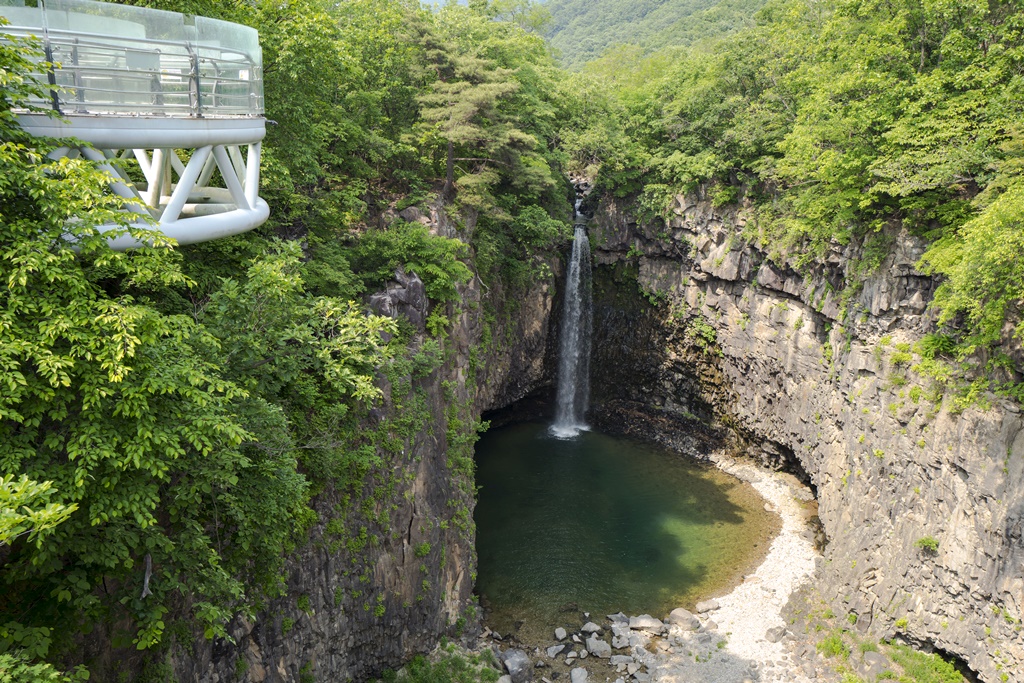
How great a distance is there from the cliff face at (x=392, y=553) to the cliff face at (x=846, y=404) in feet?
37.9

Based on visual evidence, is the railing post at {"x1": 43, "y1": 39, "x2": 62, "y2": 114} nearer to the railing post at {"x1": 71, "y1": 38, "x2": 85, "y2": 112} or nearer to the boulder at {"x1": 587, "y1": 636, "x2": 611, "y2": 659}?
the railing post at {"x1": 71, "y1": 38, "x2": 85, "y2": 112}

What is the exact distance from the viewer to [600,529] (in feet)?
79.9

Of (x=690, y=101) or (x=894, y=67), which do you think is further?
(x=690, y=101)

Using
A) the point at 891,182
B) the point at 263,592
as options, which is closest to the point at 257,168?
the point at 263,592

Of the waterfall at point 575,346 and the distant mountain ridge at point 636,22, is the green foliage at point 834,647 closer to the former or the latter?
the waterfall at point 575,346

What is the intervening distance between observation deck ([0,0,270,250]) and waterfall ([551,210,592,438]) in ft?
70.0

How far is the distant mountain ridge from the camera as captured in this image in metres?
55.8

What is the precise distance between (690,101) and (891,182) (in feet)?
38.3

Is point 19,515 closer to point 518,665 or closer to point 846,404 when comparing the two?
point 518,665

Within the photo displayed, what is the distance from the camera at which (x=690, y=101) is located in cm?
2769

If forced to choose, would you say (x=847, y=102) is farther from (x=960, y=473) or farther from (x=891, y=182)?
(x=960, y=473)

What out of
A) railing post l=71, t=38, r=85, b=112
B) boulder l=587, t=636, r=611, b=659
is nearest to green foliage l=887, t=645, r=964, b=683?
boulder l=587, t=636, r=611, b=659

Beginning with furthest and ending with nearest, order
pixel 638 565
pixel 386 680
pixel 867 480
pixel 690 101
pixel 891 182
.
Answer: pixel 690 101
pixel 638 565
pixel 867 480
pixel 891 182
pixel 386 680

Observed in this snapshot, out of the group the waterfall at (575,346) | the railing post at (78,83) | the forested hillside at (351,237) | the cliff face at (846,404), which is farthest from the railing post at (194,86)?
the waterfall at (575,346)
